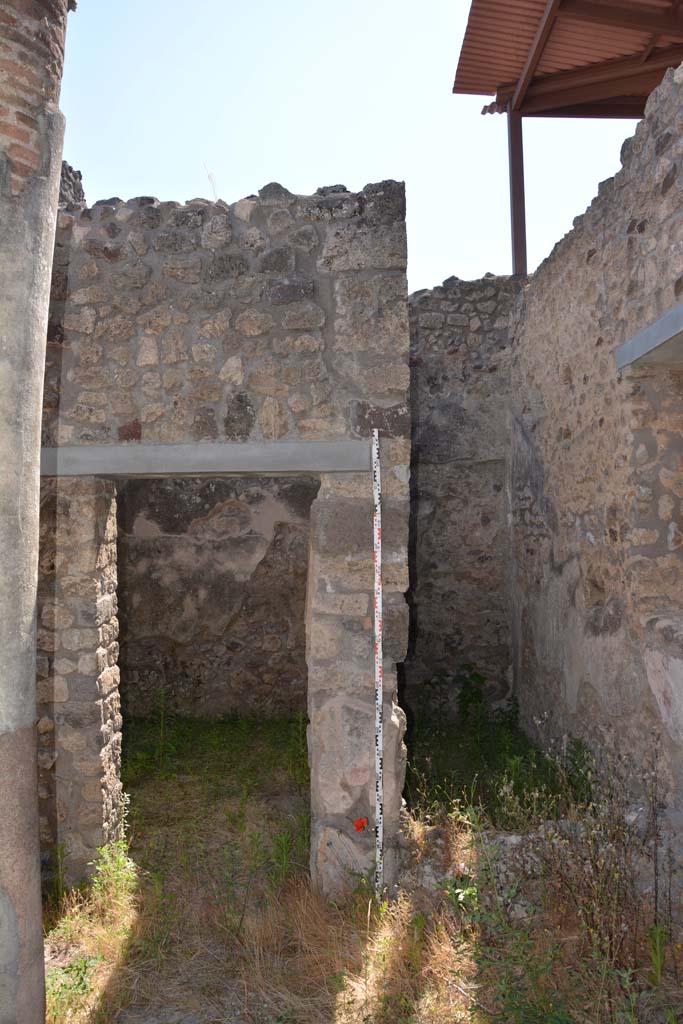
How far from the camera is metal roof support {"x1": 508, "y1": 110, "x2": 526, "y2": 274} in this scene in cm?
745

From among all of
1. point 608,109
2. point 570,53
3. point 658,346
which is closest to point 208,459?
point 658,346

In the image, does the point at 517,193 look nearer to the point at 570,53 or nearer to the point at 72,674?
the point at 570,53

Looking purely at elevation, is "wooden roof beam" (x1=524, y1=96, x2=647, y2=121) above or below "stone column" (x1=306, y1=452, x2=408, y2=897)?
above

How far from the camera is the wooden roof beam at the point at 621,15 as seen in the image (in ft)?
22.2

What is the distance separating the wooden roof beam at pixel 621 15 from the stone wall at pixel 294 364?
4465 millimetres

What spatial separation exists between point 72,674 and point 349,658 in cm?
147

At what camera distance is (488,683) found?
23.0ft

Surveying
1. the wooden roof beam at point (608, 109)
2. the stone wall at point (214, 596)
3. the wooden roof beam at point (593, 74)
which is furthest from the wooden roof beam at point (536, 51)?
the stone wall at point (214, 596)

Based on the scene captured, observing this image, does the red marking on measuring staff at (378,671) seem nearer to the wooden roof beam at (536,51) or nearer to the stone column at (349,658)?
the stone column at (349,658)

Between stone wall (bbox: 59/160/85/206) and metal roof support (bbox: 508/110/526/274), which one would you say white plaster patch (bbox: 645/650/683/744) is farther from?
metal roof support (bbox: 508/110/526/274)

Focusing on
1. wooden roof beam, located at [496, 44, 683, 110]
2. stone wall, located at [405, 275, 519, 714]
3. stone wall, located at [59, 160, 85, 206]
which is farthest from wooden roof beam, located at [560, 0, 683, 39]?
stone wall, located at [59, 160, 85, 206]

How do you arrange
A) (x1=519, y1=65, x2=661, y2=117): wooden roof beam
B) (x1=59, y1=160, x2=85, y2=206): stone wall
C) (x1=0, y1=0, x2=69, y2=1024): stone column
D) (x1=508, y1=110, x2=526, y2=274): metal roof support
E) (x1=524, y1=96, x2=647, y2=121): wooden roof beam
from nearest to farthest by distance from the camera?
(x1=0, y1=0, x2=69, y2=1024): stone column
(x1=59, y1=160, x2=85, y2=206): stone wall
(x1=508, y1=110, x2=526, y2=274): metal roof support
(x1=519, y1=65, x2=661, y2=117): wooden roof beam
(x1=524, y1=96, x2=647, y2=121): wooden roof beam

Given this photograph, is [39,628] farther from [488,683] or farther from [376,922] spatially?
[488,683]

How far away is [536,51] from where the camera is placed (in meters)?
7.26
